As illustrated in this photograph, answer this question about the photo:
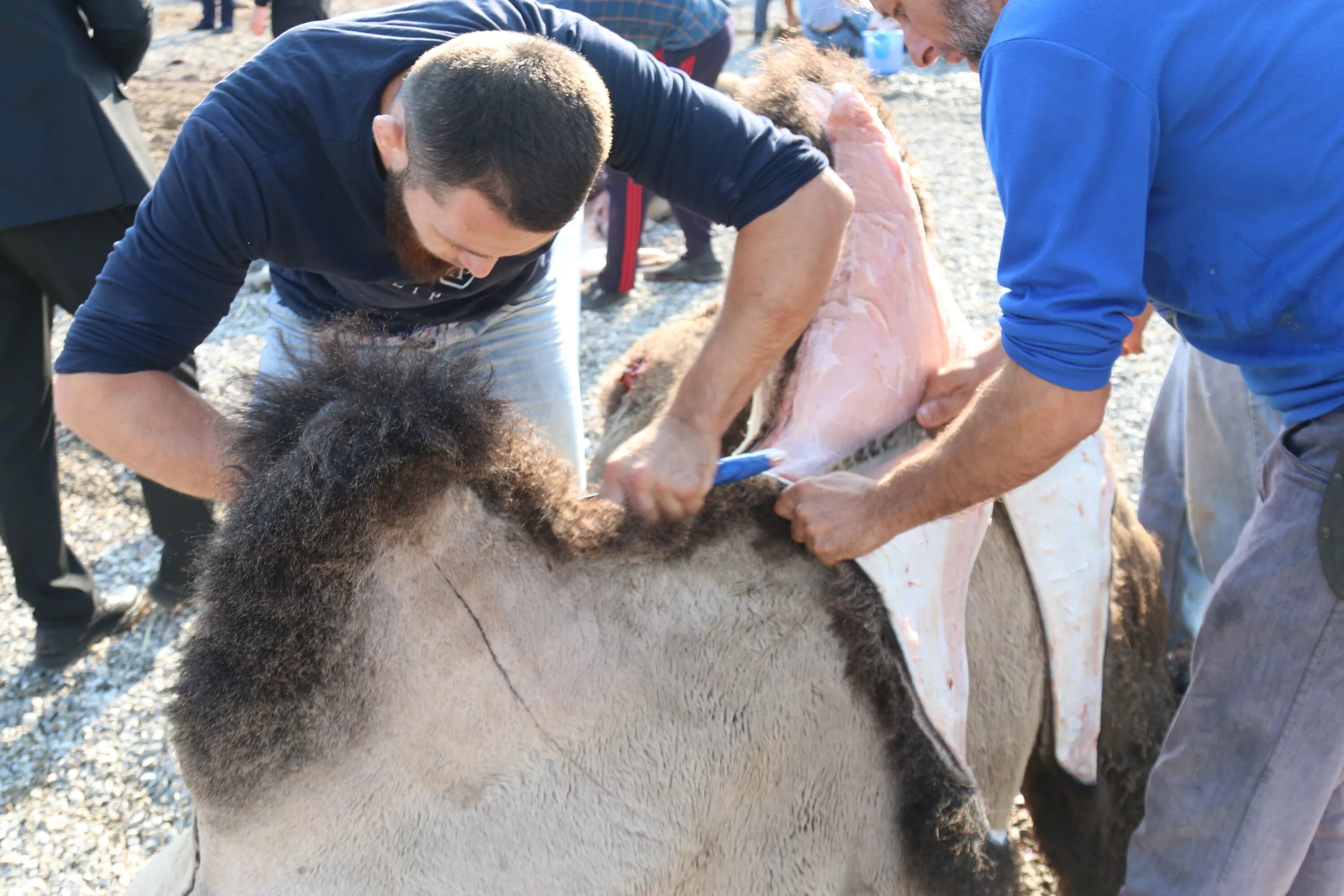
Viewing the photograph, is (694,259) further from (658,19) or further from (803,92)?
(803,92)

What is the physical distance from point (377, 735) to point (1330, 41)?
1.73 m

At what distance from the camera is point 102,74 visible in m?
3.51

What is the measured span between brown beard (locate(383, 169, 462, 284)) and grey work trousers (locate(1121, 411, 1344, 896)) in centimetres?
159

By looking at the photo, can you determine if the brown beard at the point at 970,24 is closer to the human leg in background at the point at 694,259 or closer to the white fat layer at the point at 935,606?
the white fat layer at the point at 935,606

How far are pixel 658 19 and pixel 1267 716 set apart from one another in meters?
5.07

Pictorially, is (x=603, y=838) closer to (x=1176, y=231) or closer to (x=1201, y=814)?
(x=1201, y=814)

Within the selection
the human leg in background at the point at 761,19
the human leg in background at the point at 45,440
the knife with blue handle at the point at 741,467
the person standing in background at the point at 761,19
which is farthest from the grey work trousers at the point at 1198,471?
the human leg in background at the point at 761,19

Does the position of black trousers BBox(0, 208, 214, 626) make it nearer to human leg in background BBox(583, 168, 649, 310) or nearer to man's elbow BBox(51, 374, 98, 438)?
man's elbow BBox(51, 374, 98, 438)

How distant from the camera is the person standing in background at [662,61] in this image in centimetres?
576

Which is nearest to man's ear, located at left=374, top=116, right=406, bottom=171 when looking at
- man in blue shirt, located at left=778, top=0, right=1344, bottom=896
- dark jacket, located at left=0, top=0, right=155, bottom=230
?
man in blue shirt, located at left=778, top=0, right=1344, bottom=896

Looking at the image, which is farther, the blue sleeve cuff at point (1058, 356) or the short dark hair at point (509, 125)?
the short dark hair at point (509, 125)

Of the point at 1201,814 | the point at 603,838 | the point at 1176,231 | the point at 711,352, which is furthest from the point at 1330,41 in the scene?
the point at 603,838

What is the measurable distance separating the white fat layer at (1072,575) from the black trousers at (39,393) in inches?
99.7

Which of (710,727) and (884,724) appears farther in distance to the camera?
(884,724)
